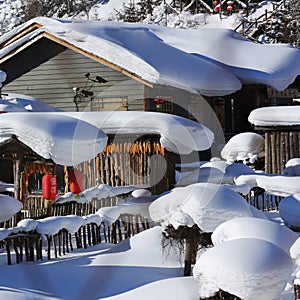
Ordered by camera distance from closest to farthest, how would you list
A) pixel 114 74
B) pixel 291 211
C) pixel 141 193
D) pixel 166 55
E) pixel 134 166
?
pixel 291 211
pixel 141 193
pixel 134 166
pixel 114 74
pixel 166 55

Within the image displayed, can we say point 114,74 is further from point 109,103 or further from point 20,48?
point 20,48

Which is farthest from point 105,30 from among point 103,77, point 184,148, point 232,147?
point 184,148

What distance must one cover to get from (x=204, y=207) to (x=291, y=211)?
2.43 m

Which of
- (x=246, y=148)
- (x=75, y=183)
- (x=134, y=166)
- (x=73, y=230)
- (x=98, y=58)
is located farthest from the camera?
(x=98, y=58)

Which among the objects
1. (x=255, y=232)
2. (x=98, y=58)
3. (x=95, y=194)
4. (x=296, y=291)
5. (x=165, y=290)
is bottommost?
(x=95, y=194)

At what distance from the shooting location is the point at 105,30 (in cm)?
2277

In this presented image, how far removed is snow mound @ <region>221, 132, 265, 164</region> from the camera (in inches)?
778

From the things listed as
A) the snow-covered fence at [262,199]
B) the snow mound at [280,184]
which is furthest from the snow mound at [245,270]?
the snow mound at [280,184]

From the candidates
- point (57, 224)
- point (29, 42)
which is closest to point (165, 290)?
point (57, 224)

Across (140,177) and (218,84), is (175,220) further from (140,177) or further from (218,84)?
(218,84)

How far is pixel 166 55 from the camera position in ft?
72.3

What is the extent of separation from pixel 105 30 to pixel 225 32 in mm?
6908

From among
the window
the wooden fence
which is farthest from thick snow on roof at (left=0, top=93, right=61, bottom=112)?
the wooden fence

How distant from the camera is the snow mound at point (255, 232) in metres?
7.23
